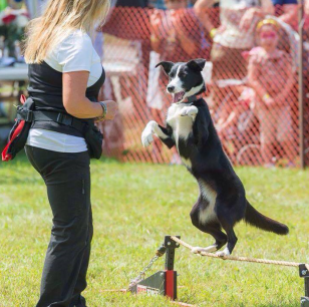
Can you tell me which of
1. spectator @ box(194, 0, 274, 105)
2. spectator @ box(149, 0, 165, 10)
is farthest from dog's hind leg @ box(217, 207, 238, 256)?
spectator @ box(149, 0, 165, 10)

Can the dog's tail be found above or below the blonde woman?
below

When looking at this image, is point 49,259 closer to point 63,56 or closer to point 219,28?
point 63,56

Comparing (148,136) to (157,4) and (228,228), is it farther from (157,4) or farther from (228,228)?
(157,4)

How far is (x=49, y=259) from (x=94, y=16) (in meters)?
1.23

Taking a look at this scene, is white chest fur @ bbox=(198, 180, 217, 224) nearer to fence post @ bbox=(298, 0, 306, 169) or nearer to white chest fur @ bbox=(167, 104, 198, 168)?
white chest fur @ bbox=(167, 104, 198, 168)

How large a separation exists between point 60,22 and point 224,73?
541 centimetres

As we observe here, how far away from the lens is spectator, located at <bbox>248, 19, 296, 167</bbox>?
316 inches

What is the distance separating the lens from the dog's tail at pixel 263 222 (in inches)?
162

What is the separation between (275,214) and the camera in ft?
19.8

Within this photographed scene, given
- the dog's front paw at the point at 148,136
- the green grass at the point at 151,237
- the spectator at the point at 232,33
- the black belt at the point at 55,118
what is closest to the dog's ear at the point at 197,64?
the dog's front paw at the point at 148,136

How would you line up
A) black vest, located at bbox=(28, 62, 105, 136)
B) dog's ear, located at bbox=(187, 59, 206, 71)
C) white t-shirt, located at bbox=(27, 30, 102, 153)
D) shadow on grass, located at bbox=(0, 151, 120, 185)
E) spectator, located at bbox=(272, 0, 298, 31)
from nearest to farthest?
white t-shirt, located at bbox=(27, 30, 102, 153) < black vest, located at bbox=(28, 62, 105, 136) < dog's ear, located at bbox=(187, 59, 206, 71) < shadow on grass, located at bbox=(0, 151, 120, 185) < spectator, located at bbox=(272, 0, 298, 31)

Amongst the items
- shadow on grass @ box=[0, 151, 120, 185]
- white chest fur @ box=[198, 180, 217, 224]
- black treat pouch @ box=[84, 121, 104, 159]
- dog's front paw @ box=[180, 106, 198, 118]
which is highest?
black treat pouch @ box=[84, 121, 104, 159]

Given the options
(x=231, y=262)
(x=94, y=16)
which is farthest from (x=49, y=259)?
(x=231, y=262)

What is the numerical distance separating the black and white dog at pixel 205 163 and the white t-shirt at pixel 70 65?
2.90ft
